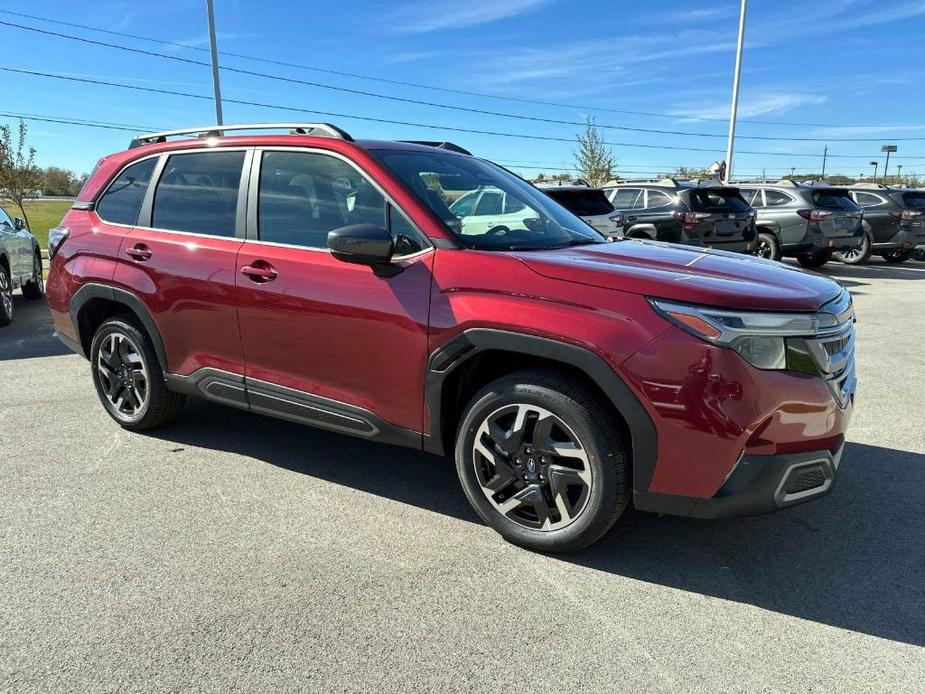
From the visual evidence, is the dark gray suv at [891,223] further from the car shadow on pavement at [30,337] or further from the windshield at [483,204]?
the car shadow on pavement at [30,337]

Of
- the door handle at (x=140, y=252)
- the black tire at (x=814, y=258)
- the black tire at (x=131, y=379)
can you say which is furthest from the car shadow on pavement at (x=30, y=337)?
the black tire at (x=814, y=258)

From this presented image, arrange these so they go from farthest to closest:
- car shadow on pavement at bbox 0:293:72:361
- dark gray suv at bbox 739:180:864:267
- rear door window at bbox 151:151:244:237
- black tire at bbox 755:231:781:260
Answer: black tire at bbox 755:231:781:260, dark gray suv at bbox 739:180:864:267, car shadow on pavement at bbox 0:293:72:361, rear door window at bbox 151:151:244:237

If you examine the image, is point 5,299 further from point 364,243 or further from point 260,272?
point 364,243

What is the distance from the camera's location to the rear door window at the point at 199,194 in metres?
3.94

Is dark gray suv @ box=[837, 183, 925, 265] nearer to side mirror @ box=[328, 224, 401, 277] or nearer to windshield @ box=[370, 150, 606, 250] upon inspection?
Result: windshield @ box=[370, 150, 606, 250]

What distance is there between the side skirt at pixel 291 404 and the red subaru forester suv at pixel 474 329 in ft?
0.05

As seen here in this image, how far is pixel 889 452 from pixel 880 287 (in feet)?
32.4

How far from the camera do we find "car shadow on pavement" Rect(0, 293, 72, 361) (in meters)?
7.10

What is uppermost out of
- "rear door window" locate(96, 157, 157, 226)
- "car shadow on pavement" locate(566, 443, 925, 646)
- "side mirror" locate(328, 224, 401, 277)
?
"rear door window" locate(96, 157, 157, 226)

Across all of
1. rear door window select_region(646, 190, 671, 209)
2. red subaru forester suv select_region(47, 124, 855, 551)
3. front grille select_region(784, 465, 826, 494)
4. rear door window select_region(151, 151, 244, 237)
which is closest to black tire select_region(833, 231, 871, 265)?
rear door window select_region(646, 190, 671, 209)

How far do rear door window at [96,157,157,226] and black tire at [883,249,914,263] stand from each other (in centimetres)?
1708

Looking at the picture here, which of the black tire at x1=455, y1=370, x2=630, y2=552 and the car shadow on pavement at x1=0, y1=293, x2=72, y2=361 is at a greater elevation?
the black tire at x1=455, y1=370, x2=630, y2=552

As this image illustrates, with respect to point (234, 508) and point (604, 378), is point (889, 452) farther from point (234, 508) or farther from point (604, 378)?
point (234, 508)

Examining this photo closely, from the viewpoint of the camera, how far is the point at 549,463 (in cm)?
299
